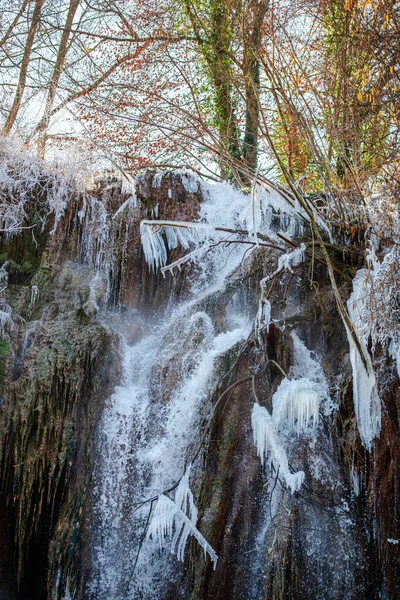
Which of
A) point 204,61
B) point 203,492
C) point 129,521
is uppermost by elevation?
point 204,61

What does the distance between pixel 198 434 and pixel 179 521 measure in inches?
31.7

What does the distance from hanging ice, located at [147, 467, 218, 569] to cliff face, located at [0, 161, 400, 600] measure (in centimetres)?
14

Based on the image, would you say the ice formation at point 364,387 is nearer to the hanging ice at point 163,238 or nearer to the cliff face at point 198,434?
the cliff face at point 198,434

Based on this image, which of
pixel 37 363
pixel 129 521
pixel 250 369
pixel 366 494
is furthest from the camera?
pixel 37 363

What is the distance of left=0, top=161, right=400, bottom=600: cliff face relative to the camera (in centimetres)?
459

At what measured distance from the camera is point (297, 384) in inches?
200

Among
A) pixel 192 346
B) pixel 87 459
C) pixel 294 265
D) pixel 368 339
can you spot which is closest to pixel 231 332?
pixel 192 346

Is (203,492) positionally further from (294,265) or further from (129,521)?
(294,265)

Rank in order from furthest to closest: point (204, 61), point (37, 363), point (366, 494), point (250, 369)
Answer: point (204, 61) → point (37, 363) → point (250, 369) → point (366, 494)

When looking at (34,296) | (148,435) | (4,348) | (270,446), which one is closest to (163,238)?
(34,296)

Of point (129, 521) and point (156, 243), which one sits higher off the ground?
point (156, 243)

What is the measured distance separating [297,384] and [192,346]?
116cm

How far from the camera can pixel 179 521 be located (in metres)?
4.60

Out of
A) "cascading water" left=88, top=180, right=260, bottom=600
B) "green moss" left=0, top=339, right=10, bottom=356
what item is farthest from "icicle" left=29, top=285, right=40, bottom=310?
"cascading water" left=88, top=180, right=260, bottom=600
